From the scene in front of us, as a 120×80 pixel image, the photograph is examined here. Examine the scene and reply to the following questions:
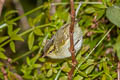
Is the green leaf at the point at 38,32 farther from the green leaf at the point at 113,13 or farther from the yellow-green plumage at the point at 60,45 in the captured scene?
the green leaf at the point at 113,13

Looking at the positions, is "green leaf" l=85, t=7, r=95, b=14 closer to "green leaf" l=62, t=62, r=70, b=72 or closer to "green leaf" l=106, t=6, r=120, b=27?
"green leaf" l=106, t=6, r=120, b=27

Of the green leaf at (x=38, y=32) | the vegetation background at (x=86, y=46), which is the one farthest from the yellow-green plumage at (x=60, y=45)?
the green leaf at (x=38, y=32)

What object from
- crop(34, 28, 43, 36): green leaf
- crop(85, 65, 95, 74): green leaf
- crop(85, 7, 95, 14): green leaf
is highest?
crop(85, 7, 95, 14): green leaf

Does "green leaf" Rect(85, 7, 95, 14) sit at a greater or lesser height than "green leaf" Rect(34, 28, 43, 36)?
greater

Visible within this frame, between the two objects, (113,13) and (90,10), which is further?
(90,10)

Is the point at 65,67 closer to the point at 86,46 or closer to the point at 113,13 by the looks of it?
the point at 86,46

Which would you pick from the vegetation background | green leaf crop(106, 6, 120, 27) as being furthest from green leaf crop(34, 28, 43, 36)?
green leaf crop(106, 6, 120, 27)

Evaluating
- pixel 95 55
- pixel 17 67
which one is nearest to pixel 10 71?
pixel 17 67

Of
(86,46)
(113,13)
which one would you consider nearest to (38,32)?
(86,46)

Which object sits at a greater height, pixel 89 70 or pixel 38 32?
pixel 38 32

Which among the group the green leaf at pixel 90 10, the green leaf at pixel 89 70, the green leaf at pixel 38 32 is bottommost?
the green leaf at pixel 89 70

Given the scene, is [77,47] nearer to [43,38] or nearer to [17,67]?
[43,38]
